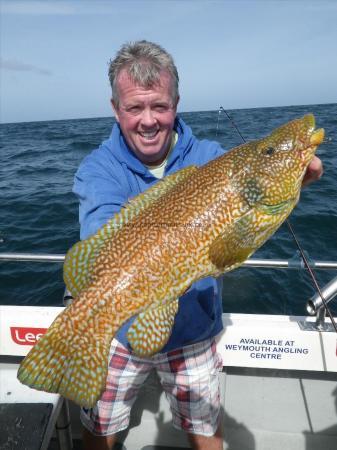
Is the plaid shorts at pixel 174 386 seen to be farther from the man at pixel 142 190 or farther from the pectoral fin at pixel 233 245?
the pectoral fin at pixel 233 245

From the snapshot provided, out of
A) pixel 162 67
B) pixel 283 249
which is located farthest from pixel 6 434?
pixel 283 249

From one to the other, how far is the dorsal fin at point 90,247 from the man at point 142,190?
0.25 metres

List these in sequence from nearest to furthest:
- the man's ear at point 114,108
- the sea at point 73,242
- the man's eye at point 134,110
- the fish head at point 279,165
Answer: the fish head at point 279,165 < the man's eye at point 134,110 < the man's ear at point 114,108 < the sea at point 73,242

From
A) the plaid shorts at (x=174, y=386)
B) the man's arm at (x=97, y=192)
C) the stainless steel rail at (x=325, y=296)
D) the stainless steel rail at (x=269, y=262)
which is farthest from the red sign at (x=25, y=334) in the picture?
the stainless steel rail at (x=325, y=296)

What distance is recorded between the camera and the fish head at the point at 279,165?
113 inches

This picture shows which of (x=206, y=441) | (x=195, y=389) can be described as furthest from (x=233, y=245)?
(x=206, y=441)

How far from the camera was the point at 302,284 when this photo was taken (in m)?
8.93

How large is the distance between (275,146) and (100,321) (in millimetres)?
1933

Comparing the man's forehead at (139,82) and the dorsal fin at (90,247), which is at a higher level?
the man's forehead at (139,82)

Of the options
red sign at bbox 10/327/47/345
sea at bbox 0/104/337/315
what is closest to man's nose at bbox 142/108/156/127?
sea at bbox 0/104/337/315

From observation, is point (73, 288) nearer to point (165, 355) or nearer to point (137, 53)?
point (165, 355)

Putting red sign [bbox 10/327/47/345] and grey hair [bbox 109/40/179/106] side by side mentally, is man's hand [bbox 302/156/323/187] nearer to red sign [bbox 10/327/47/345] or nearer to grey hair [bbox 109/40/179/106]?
grey hair [bbox 109/40/179/106]

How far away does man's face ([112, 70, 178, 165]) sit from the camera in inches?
128

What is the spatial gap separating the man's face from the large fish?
2.18 ft
